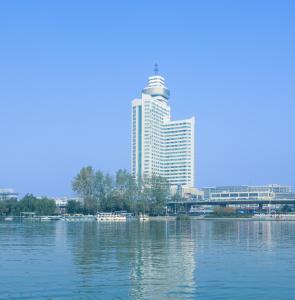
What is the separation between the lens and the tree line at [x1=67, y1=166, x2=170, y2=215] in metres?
142

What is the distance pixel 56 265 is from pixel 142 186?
122231 mm

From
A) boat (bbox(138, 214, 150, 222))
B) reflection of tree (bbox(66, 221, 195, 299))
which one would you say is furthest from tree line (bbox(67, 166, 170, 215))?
reflection of tree (bbox(66, 221, 195, 299))

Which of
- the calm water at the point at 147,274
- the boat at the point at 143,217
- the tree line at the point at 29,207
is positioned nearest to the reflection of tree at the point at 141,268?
the calm water at the point at 147,274

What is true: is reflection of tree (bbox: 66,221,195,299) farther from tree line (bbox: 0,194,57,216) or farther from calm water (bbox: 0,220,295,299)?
tree line (bbox: 0,194,57,216)

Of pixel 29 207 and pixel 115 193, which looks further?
pixel 29 207

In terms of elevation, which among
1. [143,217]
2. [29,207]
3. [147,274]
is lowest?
[147,274]

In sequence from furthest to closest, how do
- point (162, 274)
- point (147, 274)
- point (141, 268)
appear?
point (141, 268)
point (147, 274)
point (162, 274)

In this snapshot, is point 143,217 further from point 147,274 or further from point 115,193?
point 147,274

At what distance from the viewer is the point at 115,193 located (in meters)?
144

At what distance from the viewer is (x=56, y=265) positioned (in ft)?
91.5

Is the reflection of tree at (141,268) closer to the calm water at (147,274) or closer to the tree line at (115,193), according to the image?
the calm water at (147,274)

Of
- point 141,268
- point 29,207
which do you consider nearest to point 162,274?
point 141,268

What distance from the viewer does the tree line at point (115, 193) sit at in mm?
142000

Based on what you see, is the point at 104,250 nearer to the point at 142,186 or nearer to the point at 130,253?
the point at 130,253
